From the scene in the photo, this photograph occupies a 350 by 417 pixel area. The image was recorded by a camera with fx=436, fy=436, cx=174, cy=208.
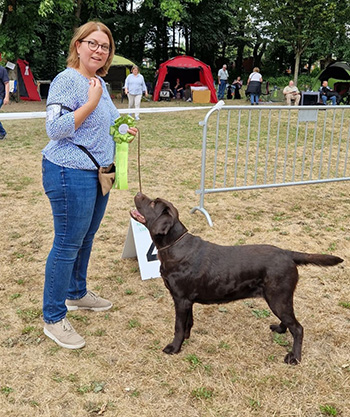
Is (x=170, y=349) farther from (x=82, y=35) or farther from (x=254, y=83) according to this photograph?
(x=254, y=83)

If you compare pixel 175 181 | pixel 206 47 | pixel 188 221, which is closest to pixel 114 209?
pixel 188 221

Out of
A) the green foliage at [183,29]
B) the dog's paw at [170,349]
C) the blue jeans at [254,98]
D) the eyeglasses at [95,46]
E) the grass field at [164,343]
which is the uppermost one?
the green foliage at [183,29]


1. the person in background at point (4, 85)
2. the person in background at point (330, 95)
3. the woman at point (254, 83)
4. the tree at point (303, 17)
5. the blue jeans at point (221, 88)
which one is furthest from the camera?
the tree at point (303, 17)

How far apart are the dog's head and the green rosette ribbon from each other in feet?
0.68

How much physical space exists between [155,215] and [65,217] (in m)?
0.54

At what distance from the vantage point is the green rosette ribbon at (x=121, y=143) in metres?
2.75

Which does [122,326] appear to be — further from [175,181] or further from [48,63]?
[48,63]

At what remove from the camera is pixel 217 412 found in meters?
2.34

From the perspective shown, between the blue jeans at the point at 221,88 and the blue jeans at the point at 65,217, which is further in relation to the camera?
the blue jeans at the point at 221,88

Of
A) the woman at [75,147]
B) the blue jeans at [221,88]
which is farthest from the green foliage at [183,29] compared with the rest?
the woman at [75,147]

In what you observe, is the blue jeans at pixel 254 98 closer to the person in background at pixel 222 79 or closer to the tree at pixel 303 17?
the person in background at pixel 222 79

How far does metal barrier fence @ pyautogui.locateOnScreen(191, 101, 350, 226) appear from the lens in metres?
5.69

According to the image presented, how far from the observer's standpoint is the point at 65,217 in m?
2.61

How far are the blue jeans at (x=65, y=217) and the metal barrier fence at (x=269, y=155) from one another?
2.65 m
